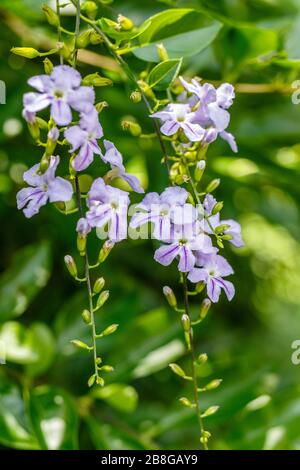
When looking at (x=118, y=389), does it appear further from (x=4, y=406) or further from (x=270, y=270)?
(x=270, y=270)

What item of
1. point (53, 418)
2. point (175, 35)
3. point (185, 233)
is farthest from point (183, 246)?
point (53, 418)

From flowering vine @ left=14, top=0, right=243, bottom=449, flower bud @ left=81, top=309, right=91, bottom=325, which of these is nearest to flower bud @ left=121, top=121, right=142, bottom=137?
flowering vine @ left=14, top=0, right=243, bottom=449

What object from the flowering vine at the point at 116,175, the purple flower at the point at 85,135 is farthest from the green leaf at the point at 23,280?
the purple flower at the point at 85,135

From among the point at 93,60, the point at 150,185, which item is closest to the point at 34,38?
the point at 93,60

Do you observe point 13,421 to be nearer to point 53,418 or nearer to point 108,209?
point 53,418

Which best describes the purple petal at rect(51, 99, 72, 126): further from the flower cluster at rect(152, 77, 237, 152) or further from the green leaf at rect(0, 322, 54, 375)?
the green leaf at rect(0, 322, 54, 375)
